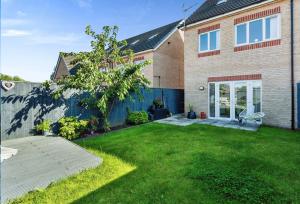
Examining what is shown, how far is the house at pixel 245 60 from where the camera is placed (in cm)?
983

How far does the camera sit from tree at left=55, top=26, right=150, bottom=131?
880 cm

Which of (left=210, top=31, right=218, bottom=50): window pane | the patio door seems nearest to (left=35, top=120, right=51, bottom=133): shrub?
the patio door

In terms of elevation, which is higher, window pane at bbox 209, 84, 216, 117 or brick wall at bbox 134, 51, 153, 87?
brick wall at bbox 134, 51, 153, 87

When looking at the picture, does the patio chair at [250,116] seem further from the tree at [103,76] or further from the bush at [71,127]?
the bush at [71,127]

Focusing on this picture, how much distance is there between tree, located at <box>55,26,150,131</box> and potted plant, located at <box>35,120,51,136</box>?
1316mm

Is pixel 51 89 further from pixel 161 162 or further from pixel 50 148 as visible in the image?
pixel 161 162

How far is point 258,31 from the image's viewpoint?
35.5 feet

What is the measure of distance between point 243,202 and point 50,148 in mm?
5818

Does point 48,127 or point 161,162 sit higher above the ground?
point 48,127

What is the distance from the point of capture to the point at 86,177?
15.2ft

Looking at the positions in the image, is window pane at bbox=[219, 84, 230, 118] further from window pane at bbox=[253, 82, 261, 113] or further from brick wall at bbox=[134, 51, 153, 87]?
brick wall at bbox=[134, 51, 153, 87]

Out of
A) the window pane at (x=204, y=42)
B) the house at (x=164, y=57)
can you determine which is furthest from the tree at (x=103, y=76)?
the house at (x=164, y=57)

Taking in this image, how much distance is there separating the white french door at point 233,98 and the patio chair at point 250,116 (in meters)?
0.28

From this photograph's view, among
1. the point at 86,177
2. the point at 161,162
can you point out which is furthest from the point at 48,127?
the point at 161,162
